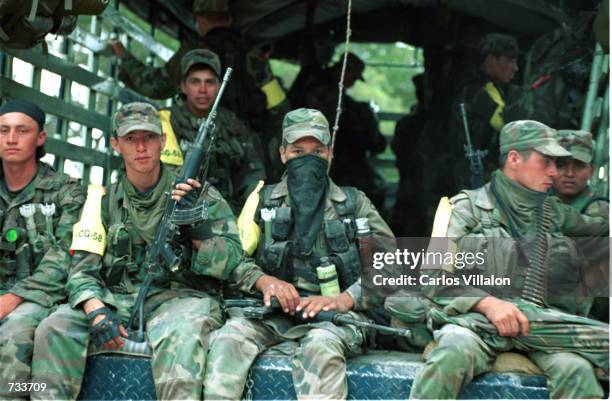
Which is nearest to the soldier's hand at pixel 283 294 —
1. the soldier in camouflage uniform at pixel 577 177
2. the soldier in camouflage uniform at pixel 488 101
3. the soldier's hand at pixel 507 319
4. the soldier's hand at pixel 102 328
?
the soldier's hand at pixel 102 328

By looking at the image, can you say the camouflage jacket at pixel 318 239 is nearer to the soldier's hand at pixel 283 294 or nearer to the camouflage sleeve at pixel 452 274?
the soldier's hand at pixel 283 294

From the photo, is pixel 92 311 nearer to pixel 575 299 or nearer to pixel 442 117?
pixel 575 299

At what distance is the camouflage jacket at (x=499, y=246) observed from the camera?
5238mm

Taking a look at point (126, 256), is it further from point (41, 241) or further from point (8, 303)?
point (8, 303)

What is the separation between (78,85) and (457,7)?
383 centimetres

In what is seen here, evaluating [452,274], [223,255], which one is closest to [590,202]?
[452,274]

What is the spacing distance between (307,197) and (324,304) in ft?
2.07

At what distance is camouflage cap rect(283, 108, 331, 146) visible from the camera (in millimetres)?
5746

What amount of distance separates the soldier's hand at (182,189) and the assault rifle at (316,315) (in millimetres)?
597

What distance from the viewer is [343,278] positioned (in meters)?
5.69

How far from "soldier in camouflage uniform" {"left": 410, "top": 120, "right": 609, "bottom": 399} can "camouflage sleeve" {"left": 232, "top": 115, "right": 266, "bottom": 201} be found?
94.3 inches

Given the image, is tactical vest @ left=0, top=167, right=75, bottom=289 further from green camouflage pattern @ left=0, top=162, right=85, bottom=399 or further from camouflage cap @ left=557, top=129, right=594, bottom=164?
camouflage cap @ left=557, top=129, right=594, bottom=164

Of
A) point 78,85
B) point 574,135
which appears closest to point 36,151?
point 78,85

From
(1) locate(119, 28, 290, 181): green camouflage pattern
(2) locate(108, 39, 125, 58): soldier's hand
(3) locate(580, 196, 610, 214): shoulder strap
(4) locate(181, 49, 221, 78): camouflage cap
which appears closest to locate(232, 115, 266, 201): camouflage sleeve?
(4) locate(181, 49, 221, 78): camouflage cap
